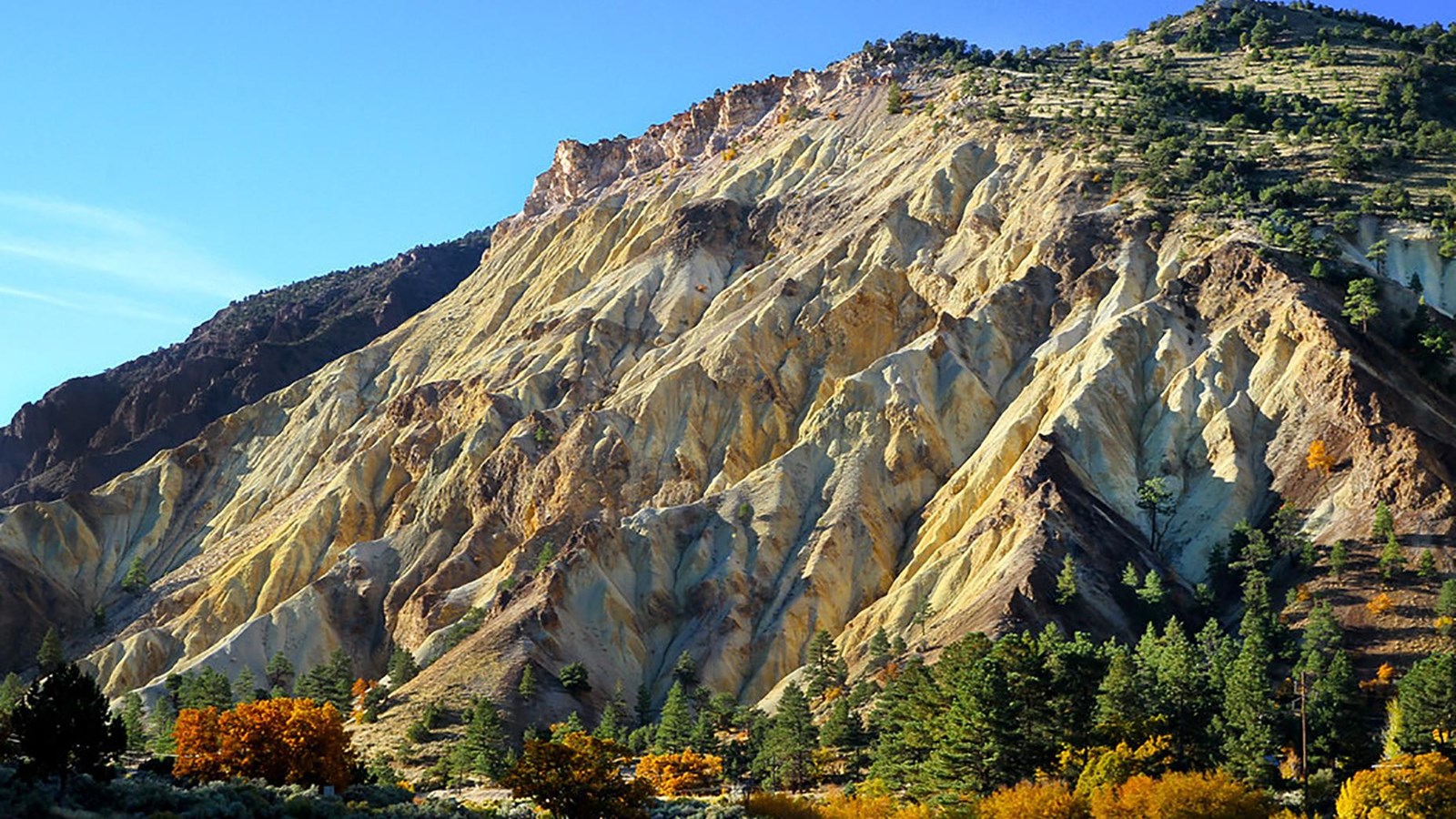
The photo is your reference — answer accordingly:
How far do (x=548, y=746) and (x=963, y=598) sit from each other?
32653 millimetres

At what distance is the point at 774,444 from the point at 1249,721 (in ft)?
179

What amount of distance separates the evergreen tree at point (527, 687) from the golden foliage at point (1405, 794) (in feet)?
152

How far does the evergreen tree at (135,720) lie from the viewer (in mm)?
83544

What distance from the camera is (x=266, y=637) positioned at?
10694cm

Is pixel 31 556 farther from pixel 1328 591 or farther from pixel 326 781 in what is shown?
pixel 1328 591

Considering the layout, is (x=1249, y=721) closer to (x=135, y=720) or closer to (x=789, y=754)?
(x=789, y=754)

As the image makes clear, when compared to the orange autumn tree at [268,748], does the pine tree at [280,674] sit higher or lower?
higher

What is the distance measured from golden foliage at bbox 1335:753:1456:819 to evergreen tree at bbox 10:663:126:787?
140 ft

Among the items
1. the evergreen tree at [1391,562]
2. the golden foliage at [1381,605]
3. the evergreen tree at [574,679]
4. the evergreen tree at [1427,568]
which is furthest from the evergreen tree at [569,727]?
the evergreen tree at [1427,568]

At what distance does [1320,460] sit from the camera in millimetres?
87062

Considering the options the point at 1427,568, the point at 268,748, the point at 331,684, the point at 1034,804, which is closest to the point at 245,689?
the point at 331,684

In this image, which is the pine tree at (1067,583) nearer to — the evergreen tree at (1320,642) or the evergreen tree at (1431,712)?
the evergreen tree at (1320,642)

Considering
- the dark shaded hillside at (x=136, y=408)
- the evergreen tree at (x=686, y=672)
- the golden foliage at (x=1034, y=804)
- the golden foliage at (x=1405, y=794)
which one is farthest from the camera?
the dark shaded hillside at (x=136, y=408)

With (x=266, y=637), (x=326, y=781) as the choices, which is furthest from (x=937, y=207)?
(x=326, y=781)
